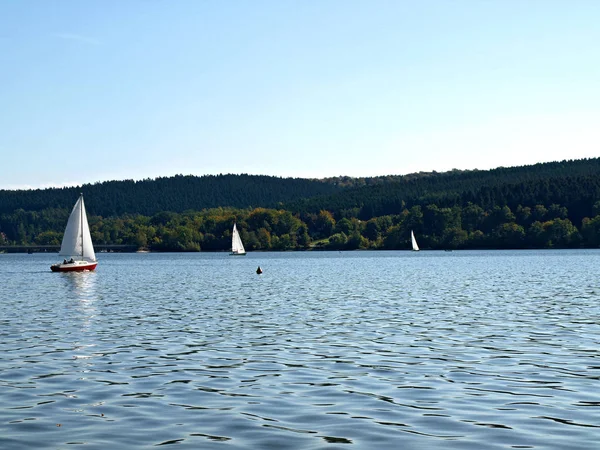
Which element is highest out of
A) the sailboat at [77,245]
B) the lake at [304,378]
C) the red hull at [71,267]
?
the sailboat at [77,245]

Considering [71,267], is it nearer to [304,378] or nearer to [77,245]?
[77,245]

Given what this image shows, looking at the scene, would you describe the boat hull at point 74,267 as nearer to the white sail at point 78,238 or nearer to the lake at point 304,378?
the white sail at point 78,238

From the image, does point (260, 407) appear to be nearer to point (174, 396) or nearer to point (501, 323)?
point (174, 396)

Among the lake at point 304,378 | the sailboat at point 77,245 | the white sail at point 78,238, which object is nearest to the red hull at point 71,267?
the sailboat at point 77,245

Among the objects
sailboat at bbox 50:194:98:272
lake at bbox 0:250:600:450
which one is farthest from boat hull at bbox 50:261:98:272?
lake at bbox 0:250:600:450

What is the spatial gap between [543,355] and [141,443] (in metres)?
18.1

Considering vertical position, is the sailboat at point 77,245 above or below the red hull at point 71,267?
above

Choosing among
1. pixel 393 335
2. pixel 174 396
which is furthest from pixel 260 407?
pixel 393 335

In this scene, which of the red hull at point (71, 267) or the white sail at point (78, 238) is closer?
the white sail at point (78, 238)

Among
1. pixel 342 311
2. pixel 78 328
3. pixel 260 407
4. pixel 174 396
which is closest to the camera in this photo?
pixel 260 407

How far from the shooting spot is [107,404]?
2261 centimetres

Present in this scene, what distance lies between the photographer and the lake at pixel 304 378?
19031 mm

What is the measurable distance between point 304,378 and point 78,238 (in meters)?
111

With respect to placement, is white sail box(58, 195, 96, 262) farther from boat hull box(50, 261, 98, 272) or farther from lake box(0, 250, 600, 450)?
lake box(0, 250, 600, 450)
